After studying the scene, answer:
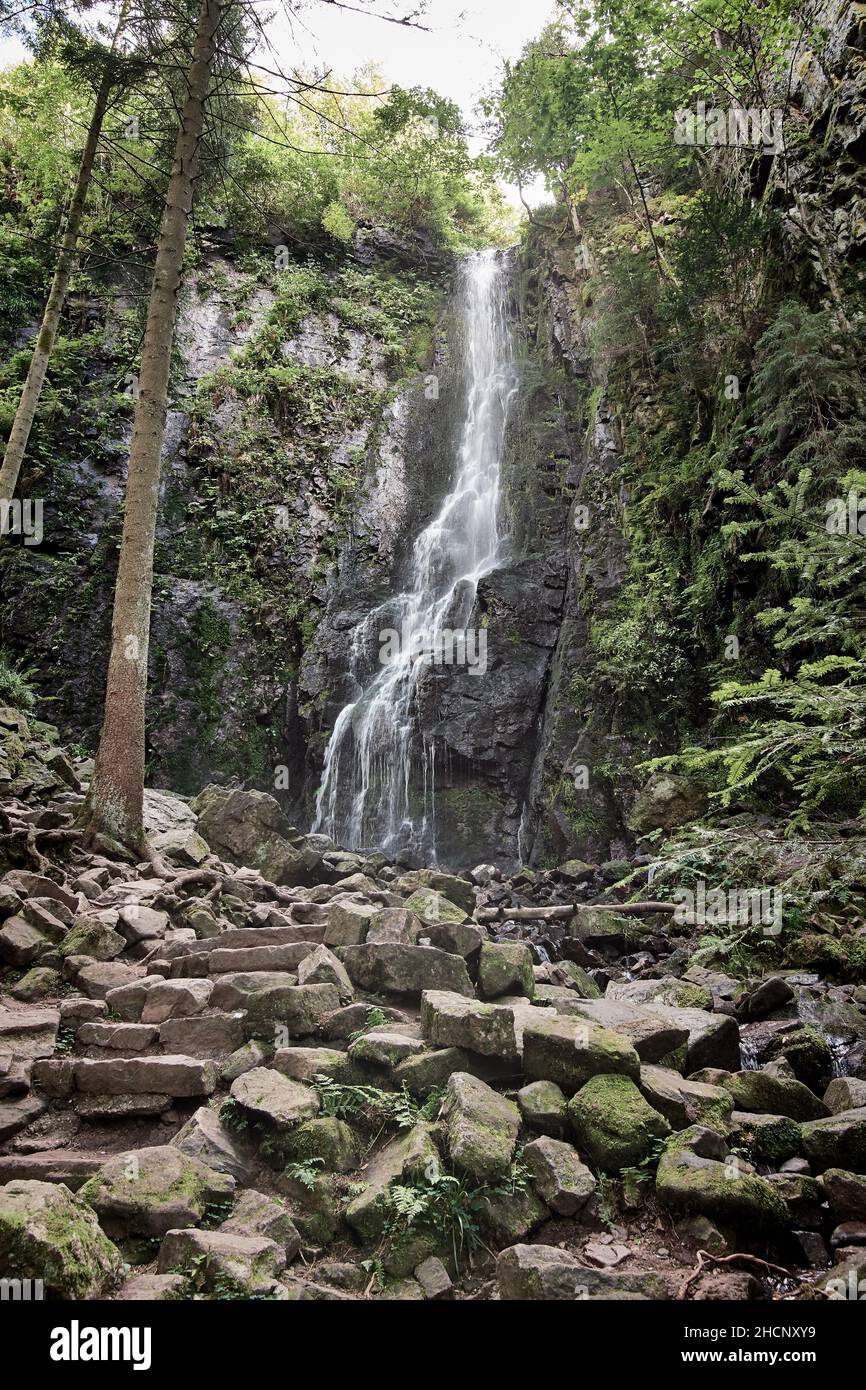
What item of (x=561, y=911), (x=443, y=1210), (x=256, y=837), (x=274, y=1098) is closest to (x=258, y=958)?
(x=274, y=1098)

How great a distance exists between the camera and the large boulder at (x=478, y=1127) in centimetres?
273

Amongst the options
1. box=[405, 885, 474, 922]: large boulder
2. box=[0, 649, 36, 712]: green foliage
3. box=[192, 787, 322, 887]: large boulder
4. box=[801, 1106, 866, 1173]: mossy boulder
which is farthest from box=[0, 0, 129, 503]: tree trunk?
box=[801, 1106, 866, 1173]: mossy boulder

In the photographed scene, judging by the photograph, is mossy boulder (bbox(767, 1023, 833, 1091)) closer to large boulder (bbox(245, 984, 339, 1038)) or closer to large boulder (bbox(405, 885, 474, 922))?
large boulder (bbox(405, 885, 474, 922))

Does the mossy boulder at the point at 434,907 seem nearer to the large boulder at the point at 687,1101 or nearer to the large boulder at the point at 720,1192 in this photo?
the large boulder at the point at 687,1101

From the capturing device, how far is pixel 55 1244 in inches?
77.5

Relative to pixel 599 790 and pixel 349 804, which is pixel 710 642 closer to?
pixel 599 790

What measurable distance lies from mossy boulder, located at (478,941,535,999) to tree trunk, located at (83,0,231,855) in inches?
147

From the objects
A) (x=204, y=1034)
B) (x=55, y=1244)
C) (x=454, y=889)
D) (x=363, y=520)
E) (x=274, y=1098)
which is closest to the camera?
(x=55, y=1244)

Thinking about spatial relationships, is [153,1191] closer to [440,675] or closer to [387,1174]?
[387,1174]

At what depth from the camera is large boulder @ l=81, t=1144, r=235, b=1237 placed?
96.1 inches

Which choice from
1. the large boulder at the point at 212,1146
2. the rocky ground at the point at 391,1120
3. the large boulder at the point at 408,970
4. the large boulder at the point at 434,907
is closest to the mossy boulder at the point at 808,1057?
the rocky ground at the point at 391,1120

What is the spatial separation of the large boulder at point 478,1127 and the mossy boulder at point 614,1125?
0.30 metres

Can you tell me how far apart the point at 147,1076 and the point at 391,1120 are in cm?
119
